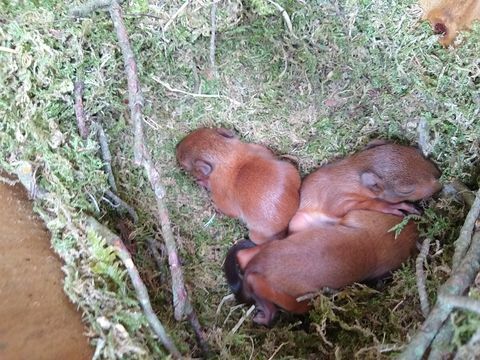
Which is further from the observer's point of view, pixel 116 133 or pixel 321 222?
pixel 321 222

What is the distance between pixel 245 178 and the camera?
254 centimetres

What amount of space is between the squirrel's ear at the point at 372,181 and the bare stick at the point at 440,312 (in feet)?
2.44

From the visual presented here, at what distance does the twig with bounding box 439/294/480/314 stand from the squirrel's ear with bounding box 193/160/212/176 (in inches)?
50.8

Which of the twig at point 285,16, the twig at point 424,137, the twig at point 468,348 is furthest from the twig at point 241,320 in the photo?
the twig at point 285,16

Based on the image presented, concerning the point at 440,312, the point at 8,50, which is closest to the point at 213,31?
the point at 8,50

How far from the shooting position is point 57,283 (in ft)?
5.75

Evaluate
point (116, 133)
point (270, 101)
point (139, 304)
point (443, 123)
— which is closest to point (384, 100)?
point (443, 123)

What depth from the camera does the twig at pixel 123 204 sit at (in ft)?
7.26

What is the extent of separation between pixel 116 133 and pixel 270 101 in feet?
2.34

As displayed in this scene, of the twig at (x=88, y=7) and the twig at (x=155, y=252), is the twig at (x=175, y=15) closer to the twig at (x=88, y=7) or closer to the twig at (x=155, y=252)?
the twig at (x=88, y=7)

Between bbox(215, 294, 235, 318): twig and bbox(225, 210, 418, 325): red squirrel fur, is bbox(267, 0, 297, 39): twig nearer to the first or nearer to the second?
bbox(225, 210, 418, 325): red squirrel fur

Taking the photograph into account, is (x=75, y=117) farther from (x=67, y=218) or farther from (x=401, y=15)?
(x=401, y=15)

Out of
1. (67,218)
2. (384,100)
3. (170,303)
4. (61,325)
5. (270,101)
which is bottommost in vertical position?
(170,303)

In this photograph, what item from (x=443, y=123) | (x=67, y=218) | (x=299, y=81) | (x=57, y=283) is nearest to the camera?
(x=57, y=283)
